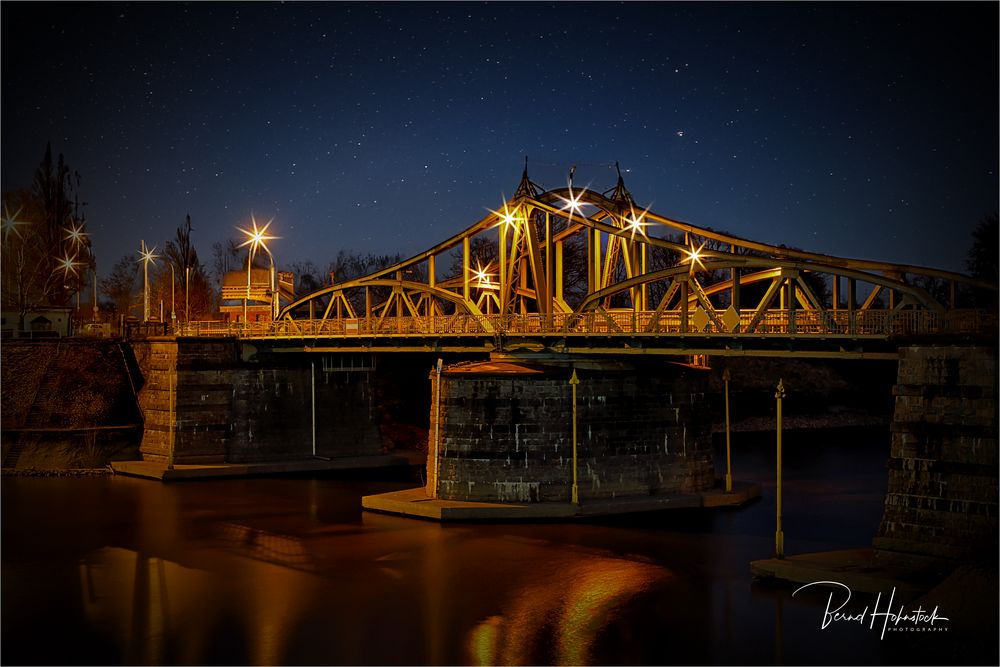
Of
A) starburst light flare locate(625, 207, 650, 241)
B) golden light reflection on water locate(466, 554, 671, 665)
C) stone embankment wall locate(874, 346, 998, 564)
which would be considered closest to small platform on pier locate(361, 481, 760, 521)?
golden light reflection on water locate(466, 554, 671, 665)

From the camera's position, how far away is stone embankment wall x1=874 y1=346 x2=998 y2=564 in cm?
2412

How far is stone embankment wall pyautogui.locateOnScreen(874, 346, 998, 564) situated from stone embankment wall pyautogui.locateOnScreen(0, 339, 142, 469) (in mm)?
38675

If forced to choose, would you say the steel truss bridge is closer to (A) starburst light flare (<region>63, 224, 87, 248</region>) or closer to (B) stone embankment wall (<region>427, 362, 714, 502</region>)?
(B) stone embankment wall (<region>427, 362, 714, 502</region>)

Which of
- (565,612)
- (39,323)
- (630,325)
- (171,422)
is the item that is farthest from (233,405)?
(565,612)

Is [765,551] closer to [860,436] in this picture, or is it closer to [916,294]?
[916,294]

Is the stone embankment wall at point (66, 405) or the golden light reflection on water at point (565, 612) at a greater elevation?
the stone embankment wall at point (66, 405)

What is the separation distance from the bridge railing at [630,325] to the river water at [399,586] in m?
6.86

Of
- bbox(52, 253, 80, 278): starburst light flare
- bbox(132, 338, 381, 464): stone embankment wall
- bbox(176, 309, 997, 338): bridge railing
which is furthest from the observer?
bbox(52, 253, 80, 278): starburst light flare

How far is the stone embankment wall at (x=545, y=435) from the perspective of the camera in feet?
121

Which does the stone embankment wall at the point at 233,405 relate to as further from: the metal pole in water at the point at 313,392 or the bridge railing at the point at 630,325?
the bridge railing at the point at 630,325

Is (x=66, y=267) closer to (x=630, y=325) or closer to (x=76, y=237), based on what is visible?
(x=76, y=237)

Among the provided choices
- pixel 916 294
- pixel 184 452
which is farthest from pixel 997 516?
pixel 184 452

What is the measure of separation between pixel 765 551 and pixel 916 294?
30.2 ft

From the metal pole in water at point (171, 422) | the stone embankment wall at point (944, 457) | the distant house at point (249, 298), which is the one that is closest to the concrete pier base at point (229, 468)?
the metal pole in water at point (171, 422)
